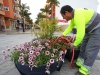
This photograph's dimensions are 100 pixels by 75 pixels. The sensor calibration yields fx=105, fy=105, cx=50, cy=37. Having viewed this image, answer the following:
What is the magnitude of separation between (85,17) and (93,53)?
2.45ft

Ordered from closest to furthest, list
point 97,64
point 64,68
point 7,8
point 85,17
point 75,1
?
point 85,17 → point 64,68 → point 97,64 → point 75,1 → point 7,8

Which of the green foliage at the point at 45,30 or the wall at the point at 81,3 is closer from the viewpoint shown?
the green foliage at the point at 45,30

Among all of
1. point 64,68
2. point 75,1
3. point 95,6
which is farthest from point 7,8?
point 64,68

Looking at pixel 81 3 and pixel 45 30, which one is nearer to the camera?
pixel 45 30

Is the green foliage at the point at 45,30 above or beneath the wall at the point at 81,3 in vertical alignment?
beneath

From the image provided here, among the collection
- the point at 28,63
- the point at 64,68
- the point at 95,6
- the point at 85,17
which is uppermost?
the point at 95,6

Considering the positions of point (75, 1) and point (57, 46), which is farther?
point (75, 1)

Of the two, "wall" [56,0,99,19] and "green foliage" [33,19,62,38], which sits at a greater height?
"wall" [56,0,99,19]

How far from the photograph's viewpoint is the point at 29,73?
6.28 feet

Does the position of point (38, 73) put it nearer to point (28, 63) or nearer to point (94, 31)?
point (28, 63)

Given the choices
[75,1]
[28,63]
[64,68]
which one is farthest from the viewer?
[75,1]

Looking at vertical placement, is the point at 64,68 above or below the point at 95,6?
below

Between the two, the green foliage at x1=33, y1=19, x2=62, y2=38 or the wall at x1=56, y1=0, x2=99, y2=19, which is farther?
the wall at x1=56, y1=0, x2=99, y2=19

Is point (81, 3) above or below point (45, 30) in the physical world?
above
